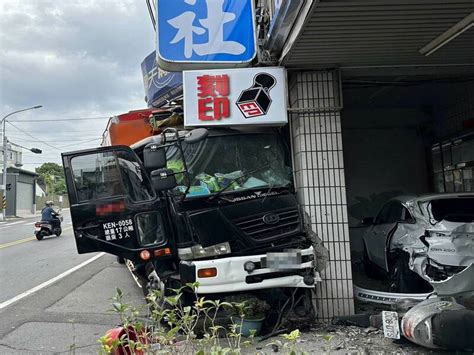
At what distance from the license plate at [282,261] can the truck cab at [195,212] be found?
1 cm

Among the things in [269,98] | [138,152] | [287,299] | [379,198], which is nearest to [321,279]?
[287,299]

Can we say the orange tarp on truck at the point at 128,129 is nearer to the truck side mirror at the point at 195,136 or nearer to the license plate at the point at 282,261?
the truck side mirror at the point at 195,136

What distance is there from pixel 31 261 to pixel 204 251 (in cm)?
823

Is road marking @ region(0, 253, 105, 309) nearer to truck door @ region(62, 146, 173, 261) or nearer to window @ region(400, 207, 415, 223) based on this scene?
truck door @ region(62, 146, 173, 261)

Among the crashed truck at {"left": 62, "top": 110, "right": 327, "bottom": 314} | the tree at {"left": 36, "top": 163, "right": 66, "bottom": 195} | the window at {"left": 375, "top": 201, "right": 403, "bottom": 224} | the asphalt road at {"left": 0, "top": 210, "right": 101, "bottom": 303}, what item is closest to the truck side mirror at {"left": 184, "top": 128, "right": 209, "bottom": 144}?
the crashed truck at {"left": 62, "top": 110, "right": 327, "bottom": 314}

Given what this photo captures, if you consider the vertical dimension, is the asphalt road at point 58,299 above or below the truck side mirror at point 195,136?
below

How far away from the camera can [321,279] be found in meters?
5.16

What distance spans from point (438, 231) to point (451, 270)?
49 cm

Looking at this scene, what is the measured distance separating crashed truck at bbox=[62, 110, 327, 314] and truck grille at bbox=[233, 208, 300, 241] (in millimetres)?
12

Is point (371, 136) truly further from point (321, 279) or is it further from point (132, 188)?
point (132, 188)

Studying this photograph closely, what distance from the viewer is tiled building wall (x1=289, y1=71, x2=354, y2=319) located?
525cm

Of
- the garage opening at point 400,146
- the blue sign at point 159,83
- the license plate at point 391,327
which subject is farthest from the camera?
the garage opening at point 400,146

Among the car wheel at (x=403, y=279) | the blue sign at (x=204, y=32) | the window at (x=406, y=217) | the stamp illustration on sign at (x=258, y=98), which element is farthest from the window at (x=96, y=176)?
the window at (x=406, y=217)

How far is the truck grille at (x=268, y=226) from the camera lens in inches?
191
